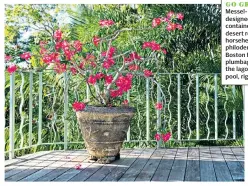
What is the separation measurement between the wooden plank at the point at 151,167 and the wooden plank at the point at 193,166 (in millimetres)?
275

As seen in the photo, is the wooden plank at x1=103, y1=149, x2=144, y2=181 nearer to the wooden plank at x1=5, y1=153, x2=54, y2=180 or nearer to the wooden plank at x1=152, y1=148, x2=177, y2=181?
the wooden plank at x1=152, y1=148, x2=177, y2=181

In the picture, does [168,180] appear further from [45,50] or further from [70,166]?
[45,50]

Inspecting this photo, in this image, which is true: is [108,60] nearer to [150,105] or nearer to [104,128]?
[104,128]

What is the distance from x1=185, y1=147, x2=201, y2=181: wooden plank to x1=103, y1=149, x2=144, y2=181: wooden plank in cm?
51

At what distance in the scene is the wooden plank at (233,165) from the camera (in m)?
3.00

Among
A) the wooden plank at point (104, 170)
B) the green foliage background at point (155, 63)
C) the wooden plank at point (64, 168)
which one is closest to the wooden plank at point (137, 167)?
the wooden plank at point (104, 170)

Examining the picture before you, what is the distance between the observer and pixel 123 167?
10.9ft

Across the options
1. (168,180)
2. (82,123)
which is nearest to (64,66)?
(82,123)

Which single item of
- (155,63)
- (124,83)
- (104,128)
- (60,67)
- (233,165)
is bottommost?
(233,165)

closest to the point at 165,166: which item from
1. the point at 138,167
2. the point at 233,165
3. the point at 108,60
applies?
the point at 138,167

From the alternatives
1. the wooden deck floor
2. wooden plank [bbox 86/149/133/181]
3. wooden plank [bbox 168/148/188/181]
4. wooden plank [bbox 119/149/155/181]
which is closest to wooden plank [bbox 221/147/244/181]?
the wooden deck floor

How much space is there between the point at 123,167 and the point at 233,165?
0.98 meters
